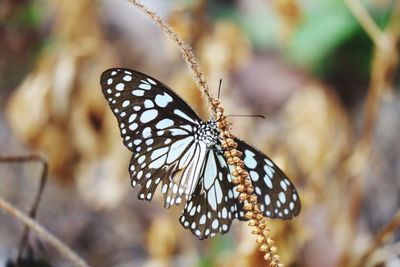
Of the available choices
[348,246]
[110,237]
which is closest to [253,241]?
→ [348,246]

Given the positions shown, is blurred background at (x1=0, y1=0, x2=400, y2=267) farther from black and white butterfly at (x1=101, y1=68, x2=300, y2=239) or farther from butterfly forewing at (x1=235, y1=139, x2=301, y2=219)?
black and white butterfly at (x1=101, y1=68, x2=300, y2=239)

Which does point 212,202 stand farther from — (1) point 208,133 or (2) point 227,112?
(2) point 227,112

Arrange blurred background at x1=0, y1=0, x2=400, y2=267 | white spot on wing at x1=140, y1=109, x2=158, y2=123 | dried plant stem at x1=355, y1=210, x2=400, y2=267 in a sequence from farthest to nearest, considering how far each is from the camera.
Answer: blurred background at x1=0, y1=0, x2=400, y2=267 → dried plant stem at x1=355, y1=210, x2=400, y2=267 → white spot on wing at x1=140, y1=109, x2=158, y2=123

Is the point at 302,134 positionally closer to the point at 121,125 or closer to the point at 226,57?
the point at 226,57

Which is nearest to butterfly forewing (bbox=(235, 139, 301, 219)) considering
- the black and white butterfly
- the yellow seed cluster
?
the black and white butterfly

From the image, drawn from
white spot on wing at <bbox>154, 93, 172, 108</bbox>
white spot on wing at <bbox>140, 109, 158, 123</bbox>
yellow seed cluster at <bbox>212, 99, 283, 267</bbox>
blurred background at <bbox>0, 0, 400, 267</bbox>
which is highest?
blurred background at <bbox>0, 0, 400, 267</bbox>

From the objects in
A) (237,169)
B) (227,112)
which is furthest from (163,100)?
(227,112)
